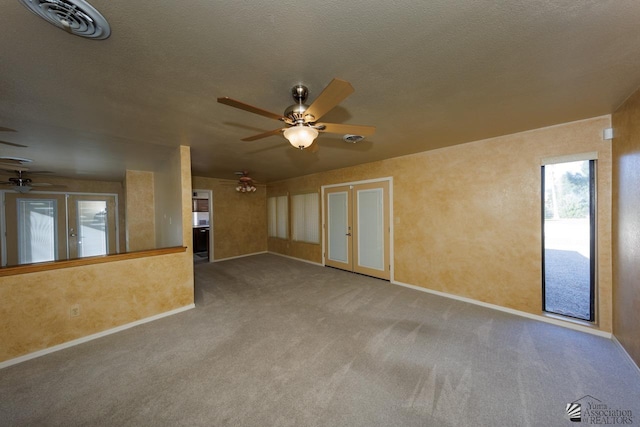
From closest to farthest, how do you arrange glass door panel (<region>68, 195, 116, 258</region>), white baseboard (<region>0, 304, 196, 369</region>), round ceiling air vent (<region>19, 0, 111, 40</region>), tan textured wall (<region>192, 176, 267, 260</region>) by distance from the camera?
round ceiling air vent (<region>19, 0, 111, 40</region>) → white baseboard (<region>0, 304, 196, 369</region>) → glass door panel (<region>68, 195, 116, 258</region>) → tan textured wall (<region>192, 176, 267, 260</region>)

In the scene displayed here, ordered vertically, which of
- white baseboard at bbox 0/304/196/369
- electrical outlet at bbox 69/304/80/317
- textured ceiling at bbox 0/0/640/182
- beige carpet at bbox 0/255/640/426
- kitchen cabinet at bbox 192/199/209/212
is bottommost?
beige carpet at bbox 0/255/640/426

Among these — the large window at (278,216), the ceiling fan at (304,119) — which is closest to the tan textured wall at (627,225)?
the ceiling fan at (304,119)

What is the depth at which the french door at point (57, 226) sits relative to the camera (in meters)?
4.92

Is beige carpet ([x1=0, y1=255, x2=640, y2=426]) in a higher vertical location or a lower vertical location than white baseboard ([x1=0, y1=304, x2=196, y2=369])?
lower

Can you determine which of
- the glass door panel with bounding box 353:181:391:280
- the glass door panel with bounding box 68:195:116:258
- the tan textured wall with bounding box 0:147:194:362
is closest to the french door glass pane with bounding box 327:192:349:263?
the glass door panel with bounding box 353:181:391:280

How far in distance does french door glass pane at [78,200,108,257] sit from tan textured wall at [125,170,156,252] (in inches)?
89.3

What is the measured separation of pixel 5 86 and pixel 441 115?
3.67m

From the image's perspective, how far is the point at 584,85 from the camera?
5.66 feet

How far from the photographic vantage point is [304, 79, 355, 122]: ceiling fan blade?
3.82 ft

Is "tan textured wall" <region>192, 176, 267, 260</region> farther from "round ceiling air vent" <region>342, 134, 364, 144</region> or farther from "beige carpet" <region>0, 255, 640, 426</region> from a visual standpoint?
"round ceiling air vent" <region>342, 134, 364, 144</region>

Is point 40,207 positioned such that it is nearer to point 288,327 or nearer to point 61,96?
point 61,96

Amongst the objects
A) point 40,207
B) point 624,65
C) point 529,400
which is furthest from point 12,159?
point 624,65

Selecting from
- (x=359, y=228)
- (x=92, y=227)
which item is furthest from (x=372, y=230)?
(x=92, y=227)

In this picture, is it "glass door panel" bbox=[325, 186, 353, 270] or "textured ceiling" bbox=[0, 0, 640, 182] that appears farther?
"glass door panel" bbox=[325, 186, 353, 270]
